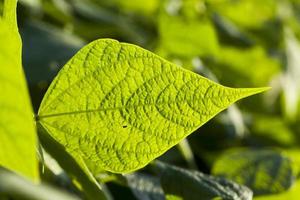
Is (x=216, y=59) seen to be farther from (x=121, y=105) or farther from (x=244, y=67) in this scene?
(x=121, y=105)

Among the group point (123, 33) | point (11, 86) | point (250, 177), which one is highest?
point (123, 33)

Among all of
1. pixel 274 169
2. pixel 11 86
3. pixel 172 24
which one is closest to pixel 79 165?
pixel 11 86

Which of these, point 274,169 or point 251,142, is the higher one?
point 251,142

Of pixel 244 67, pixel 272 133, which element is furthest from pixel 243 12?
pixel 272 133

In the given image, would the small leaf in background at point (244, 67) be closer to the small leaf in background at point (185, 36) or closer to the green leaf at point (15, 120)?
the small leaf in background at point (185, 36)

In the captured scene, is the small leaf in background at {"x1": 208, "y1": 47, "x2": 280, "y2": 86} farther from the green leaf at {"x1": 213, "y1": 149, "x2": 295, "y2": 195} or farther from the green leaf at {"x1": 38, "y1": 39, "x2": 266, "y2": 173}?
the green leaf at {"x1": 38, "y1": 39, "x2": 266, "y2": 173}

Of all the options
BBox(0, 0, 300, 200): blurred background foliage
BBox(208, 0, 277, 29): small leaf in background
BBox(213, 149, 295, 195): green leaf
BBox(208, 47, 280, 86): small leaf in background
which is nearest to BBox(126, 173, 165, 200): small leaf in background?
BBox(0, 0, 300, 200): blurred background foliage

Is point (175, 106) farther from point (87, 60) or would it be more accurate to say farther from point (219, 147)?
point (219, 147)
